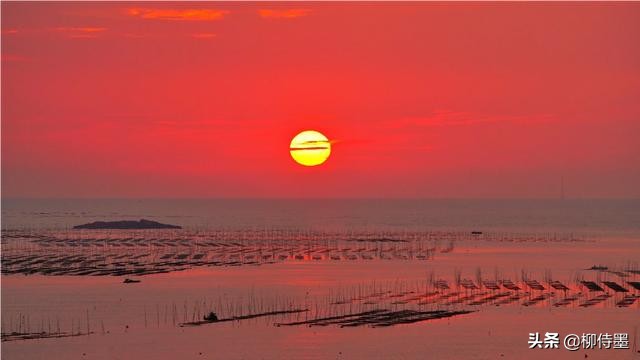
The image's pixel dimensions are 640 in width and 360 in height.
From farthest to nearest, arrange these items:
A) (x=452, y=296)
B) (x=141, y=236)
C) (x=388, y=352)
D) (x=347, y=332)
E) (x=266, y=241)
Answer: (x=141, y=236), (x=266, y=241), (x=452, y=296), (x=347, y=332), (x=388, y=352)

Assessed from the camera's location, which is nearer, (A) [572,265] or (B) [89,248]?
(A) [572,265]

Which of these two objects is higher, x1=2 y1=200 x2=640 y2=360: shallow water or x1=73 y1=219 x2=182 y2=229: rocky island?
x1=73 y1=219 x2=182 y2=229: rocky island

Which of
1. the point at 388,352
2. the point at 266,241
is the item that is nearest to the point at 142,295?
the point at 388,352

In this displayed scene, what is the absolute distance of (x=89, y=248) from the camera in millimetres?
71812

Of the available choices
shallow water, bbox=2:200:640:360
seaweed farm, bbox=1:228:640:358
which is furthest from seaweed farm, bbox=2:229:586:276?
shallow water, bbox=2:200:640:360

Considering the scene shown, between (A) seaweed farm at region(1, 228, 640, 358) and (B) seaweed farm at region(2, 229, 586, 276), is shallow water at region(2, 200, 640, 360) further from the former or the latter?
(B) seaweed farm at region(2, 229, 586, 276)

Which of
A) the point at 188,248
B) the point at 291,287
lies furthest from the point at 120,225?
the point at 291,287

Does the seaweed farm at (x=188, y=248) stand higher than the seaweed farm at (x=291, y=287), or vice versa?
the seaweed farm at (x=188, y=248)

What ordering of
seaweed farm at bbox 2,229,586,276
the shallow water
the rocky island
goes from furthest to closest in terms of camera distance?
the rocky island
seaweed farm at bbox 2,229,586,276
the shallow water

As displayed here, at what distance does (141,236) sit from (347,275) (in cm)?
3966

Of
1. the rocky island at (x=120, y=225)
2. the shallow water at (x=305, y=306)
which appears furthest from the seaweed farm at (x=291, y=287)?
the rocky island at (x=120, y=225)

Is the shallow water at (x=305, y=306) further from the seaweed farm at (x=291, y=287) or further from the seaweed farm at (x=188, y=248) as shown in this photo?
the seaweed farm at (x=188, y=248)

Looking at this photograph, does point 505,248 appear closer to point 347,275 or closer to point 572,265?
point 572,265

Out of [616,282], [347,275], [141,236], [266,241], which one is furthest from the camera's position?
[141,236]
